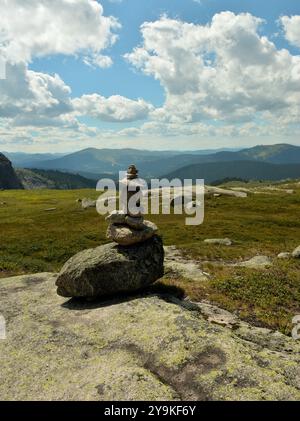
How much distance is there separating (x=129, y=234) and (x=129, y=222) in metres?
1.05

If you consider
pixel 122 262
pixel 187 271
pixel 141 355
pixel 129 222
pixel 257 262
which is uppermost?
pixel 129 222

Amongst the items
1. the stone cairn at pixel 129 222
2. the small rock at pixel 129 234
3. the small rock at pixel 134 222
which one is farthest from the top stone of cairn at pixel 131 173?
the small rock at pixel 129 234

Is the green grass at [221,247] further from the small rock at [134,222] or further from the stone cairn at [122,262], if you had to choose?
the small rock at [134,222]

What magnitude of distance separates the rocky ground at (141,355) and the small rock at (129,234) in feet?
13.8

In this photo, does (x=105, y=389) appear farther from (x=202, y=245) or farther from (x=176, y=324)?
(x=202, y=245)

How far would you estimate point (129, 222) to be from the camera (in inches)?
1049

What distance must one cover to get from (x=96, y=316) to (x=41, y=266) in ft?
79.0

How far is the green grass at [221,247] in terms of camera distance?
26.5 metres

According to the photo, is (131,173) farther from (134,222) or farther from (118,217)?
(134,222)

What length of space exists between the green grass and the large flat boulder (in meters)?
3.81

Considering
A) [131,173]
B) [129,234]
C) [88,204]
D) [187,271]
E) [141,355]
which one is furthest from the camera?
[88,204]

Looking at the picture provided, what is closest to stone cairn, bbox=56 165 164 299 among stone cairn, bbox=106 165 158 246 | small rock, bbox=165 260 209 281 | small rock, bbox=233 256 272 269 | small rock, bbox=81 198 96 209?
stone cairn, bbox=106 165 158 246

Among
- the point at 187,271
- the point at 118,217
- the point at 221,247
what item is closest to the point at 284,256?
the point at 221,247

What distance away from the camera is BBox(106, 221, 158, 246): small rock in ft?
85.4
